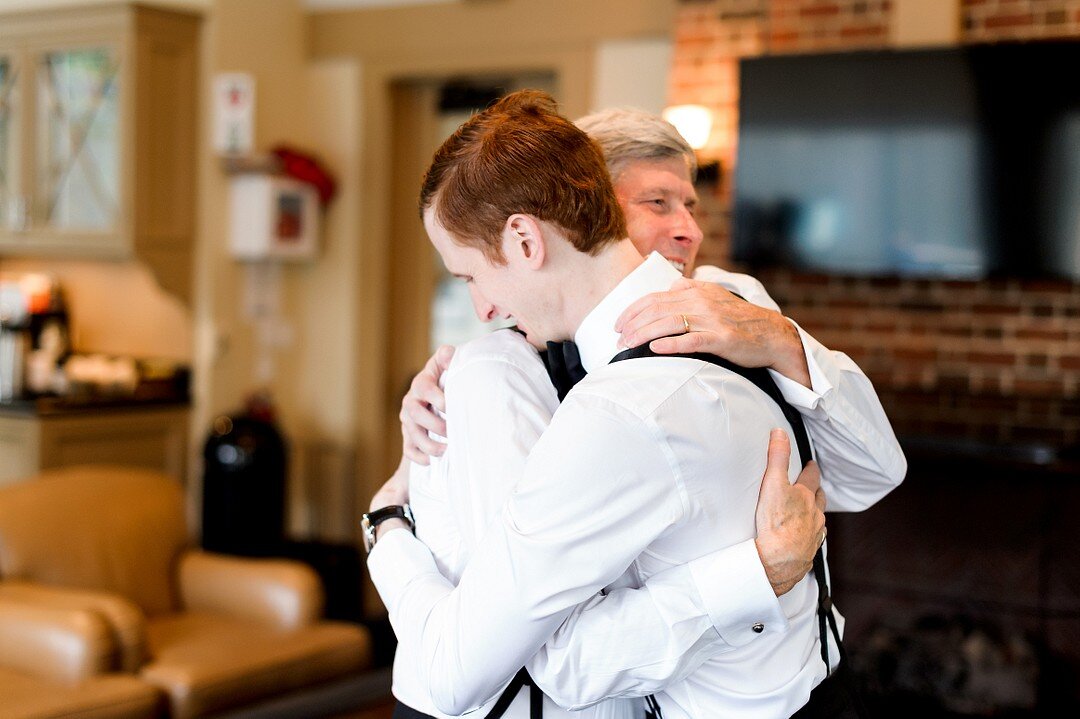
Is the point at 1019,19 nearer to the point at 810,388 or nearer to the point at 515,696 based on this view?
the point at 810,388

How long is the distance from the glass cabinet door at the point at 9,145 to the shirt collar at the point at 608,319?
5119mm

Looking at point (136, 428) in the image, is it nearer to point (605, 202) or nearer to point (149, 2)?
point (149, 2)

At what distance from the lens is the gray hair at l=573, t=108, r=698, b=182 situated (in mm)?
1679

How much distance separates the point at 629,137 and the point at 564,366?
42cm

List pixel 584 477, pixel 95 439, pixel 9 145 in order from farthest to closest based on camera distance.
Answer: pixel 9 145 < pixel 95 439 < pixel 584 477

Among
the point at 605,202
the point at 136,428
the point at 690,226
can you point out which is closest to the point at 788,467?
the point at 605,202

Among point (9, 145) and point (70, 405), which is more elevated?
point (9, 145)

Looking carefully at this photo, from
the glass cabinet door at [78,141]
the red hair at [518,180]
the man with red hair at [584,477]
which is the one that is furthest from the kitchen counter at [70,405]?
the red hair at [518,180]

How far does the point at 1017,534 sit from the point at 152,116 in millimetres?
4116

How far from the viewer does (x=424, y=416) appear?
1562 millimetres

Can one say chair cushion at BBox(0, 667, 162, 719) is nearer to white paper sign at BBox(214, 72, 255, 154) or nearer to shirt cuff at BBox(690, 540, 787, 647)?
shirt cuff at BBox(690, 540, 787, 647)

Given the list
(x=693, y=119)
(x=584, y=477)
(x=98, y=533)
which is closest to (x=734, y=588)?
(x=584, y=477)

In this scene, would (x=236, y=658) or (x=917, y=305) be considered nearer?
(x=236, y=658)

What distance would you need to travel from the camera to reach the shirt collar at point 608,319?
1389 millimetres
